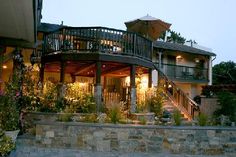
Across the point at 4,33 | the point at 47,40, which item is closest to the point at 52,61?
the point at 47,40

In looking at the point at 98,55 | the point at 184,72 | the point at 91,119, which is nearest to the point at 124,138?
the point at 91,119

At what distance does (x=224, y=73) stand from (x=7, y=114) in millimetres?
30724

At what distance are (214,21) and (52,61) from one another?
105032 millimetres

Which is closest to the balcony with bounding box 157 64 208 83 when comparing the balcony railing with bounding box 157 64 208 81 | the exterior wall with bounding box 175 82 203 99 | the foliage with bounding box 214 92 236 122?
the balcony railing with bounding box 157 64 208 81

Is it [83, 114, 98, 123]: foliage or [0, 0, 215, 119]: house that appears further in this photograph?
[0, 0, 215, 119]: house

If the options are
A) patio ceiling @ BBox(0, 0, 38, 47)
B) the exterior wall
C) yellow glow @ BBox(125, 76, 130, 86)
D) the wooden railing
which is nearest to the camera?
patio ceiling @ BBox(0, 0, 38, 47)

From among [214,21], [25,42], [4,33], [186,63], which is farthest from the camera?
[214,21]

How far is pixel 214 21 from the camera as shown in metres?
110

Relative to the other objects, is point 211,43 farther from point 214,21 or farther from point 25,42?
point 25,42

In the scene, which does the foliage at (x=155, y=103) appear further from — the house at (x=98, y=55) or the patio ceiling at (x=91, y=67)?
the patio ceiling at (x=91, y=67)

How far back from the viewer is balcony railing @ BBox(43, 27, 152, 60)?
13281 mm

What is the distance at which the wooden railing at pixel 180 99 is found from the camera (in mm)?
15641

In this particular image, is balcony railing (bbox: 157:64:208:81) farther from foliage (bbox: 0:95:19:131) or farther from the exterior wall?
foliage (bbox: 0:95:19:131)

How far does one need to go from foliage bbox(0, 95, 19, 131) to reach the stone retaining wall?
0.89 m
